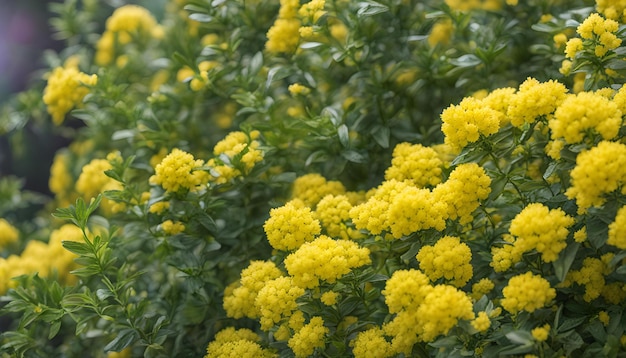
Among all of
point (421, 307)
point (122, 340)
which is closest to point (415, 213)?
point (421, 307)

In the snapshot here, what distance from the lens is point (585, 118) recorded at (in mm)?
1311

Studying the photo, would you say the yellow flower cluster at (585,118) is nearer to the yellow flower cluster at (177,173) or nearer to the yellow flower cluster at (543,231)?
the yellow flower cluster at (543,231)

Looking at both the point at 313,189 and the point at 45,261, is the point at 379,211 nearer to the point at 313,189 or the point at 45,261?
the point at 313,189

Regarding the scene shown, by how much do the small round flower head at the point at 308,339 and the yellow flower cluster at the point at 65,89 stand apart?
1.16 metres

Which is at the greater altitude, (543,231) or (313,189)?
(543,231)

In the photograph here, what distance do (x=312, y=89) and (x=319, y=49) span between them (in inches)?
5.2

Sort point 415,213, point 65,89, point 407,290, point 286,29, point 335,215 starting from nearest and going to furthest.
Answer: point 407,290 < point 415,213 < point 335,215 < point 286,29 < point 65,89

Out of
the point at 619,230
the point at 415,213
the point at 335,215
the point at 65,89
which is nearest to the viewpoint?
the point at 619,230

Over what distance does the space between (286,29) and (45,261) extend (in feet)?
3.85

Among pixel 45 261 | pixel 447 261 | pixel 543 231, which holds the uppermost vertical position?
pixel 543 231

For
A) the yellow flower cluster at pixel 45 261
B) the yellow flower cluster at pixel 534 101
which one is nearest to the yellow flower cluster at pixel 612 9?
the yellow flower cluster at pixel 534 101

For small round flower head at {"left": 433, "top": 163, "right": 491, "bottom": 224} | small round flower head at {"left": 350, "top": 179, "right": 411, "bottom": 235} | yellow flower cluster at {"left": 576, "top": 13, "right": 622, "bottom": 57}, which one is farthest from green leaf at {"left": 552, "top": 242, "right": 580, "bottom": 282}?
yellow flower cluster at {"left": 576, "top": 13, "right": 622, "bottom": 57}

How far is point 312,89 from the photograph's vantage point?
2.06 m

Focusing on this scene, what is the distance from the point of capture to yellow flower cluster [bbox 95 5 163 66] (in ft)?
8.90
